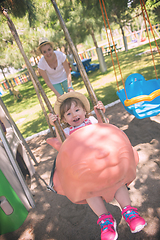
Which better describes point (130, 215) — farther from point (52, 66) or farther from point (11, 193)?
point (52, 66)

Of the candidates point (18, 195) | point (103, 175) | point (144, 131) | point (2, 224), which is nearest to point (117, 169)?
point (103, 175)

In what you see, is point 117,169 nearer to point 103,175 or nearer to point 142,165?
point 103,175

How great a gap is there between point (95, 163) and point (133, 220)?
0.67m

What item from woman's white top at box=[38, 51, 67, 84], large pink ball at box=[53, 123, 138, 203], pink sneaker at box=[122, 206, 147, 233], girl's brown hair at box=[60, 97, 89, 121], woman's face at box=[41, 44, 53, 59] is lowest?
pink sneaker at box=[122, 206, 147, 233]

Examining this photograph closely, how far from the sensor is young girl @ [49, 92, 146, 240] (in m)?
1.52

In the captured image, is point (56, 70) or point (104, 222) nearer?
point (104, 222)

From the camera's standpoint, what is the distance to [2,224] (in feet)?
7.43

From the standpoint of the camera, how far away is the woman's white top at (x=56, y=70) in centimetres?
326

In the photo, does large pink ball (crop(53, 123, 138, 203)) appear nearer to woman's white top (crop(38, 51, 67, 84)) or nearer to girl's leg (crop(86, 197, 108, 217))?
girl's leg (crop(86, 197, 108, 217))

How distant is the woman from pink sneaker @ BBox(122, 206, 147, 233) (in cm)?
205

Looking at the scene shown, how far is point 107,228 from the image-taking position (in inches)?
60.7

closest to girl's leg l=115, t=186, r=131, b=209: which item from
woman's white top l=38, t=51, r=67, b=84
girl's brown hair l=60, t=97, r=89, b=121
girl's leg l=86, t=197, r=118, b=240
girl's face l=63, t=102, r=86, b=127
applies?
girl's leg l=86, t=197, r=118, b=240

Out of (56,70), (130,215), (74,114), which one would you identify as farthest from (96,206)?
(56,70)

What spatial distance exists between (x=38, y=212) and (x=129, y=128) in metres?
2.25
